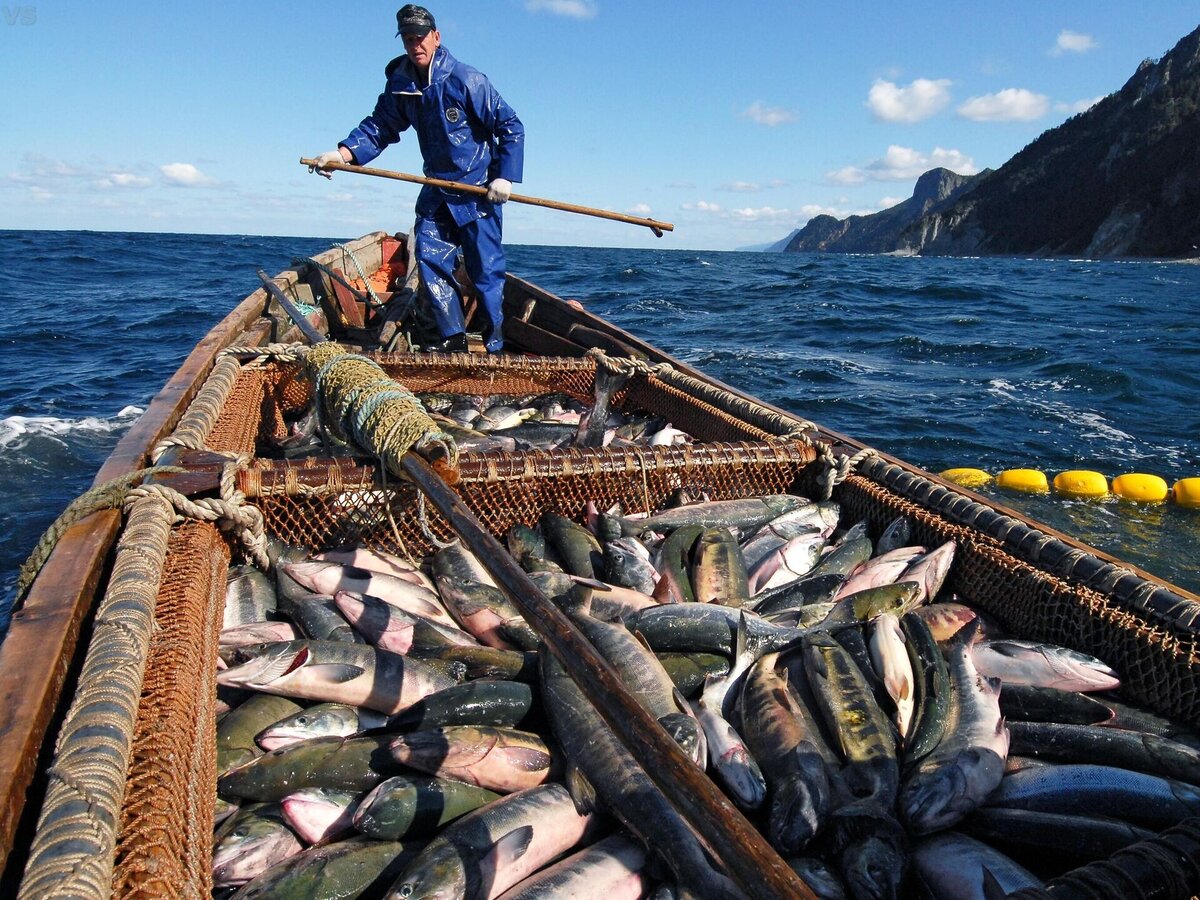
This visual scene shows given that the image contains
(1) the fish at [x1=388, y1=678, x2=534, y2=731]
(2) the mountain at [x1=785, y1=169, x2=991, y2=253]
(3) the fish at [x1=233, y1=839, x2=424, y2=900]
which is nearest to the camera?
(3) the fish at [x1=233, y1=839, x2=424, y2=900]

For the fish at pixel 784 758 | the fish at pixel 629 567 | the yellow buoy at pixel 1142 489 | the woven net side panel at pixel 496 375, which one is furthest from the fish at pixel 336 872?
the yellow buoy at pixel 1142 489

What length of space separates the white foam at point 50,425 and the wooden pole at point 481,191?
14.4 ft

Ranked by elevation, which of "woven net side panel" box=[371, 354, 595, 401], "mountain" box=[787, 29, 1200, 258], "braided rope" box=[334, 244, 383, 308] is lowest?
"woven net side panel" box=[371, 354, 595, 401]

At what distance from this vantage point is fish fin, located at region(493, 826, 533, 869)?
6.61 feet

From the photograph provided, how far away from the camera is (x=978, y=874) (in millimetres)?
2006

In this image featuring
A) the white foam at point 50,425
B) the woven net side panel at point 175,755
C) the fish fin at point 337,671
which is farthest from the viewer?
the white foam at point 50,425

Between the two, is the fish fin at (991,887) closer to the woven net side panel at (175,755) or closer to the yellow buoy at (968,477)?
the woven net side panel at (175,755)

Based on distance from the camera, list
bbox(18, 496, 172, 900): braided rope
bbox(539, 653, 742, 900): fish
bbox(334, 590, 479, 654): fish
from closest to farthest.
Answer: bbox(18, 496, 172, 900): braided rope → bbox(539, 653, 742, 900): fish → bbox(334, 590, 479, 654): fish

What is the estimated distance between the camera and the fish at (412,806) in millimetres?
2107

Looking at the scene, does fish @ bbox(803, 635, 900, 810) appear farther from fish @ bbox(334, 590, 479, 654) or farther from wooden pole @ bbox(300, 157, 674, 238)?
wooden pole @ bbox(300, 157, 674, 238)

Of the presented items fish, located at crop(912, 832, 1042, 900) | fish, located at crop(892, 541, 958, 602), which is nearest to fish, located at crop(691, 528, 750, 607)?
fish, located at crop(892, 541, 958, 602)

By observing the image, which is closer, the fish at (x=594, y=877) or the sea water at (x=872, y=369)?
the fish at (x=594, y=877)

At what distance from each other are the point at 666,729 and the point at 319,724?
1.18 m

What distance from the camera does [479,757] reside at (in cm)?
231
